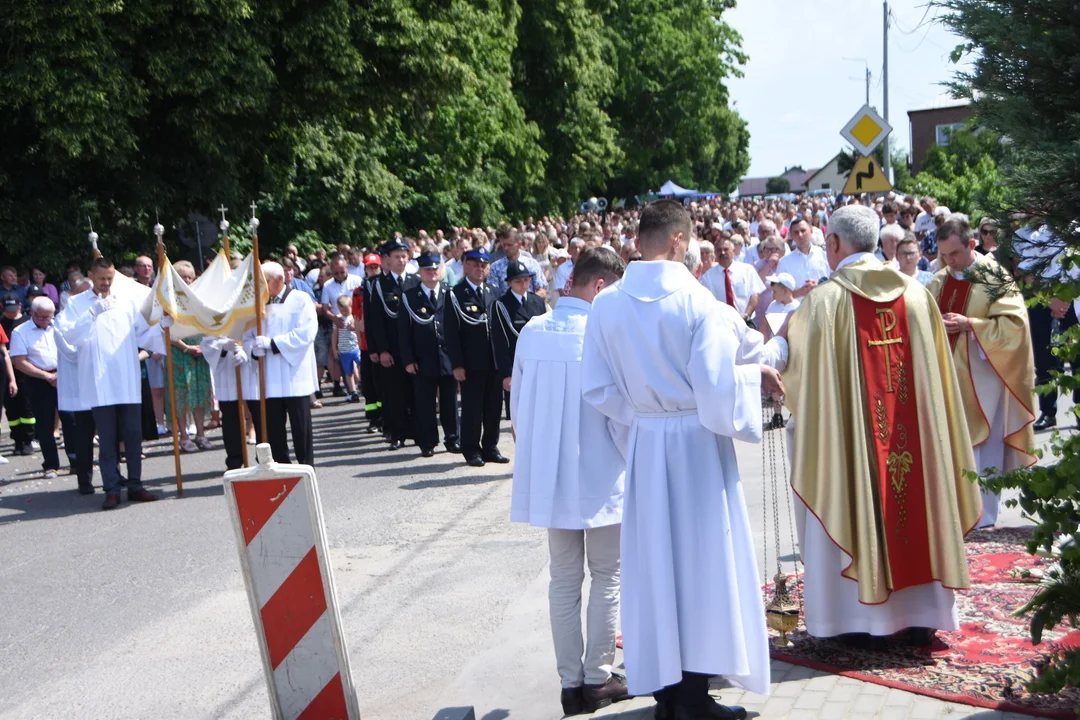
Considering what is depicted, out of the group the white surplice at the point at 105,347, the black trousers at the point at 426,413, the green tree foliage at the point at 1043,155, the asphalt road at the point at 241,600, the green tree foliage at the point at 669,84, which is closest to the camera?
the green tree foliage at the point at 1043,155

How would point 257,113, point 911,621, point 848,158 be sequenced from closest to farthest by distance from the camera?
point 911,621 → point 257,113 → point 848,158

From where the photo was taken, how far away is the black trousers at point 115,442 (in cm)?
1088

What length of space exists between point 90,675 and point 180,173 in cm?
1592

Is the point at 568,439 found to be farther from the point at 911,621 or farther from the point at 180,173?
the point at 180,173

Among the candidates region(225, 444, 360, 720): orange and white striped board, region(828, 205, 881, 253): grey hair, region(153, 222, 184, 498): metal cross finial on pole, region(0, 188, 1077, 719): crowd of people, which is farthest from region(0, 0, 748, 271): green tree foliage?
region(828, 205, 881, 253): grey hair

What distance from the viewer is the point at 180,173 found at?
21.3 meters

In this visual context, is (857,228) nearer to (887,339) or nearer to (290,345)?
(887,339)

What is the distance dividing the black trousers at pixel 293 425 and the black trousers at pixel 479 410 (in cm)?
144

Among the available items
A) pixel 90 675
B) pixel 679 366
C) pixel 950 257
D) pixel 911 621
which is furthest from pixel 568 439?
pixel 950 257

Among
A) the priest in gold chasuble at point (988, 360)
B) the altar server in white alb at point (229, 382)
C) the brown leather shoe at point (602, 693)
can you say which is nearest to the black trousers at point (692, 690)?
the brown leather shoe at point (602, 693)

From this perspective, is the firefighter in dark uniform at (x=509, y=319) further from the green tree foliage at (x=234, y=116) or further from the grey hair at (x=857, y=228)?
the green tree foliage at (x=234, y=116)

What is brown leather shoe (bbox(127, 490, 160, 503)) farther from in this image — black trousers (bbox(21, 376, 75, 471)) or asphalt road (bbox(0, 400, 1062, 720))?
black trousers (bbox(21, 376, 75, 471))

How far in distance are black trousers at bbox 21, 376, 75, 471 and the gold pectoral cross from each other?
30.7 feet

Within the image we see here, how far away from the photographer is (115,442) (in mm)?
11016
